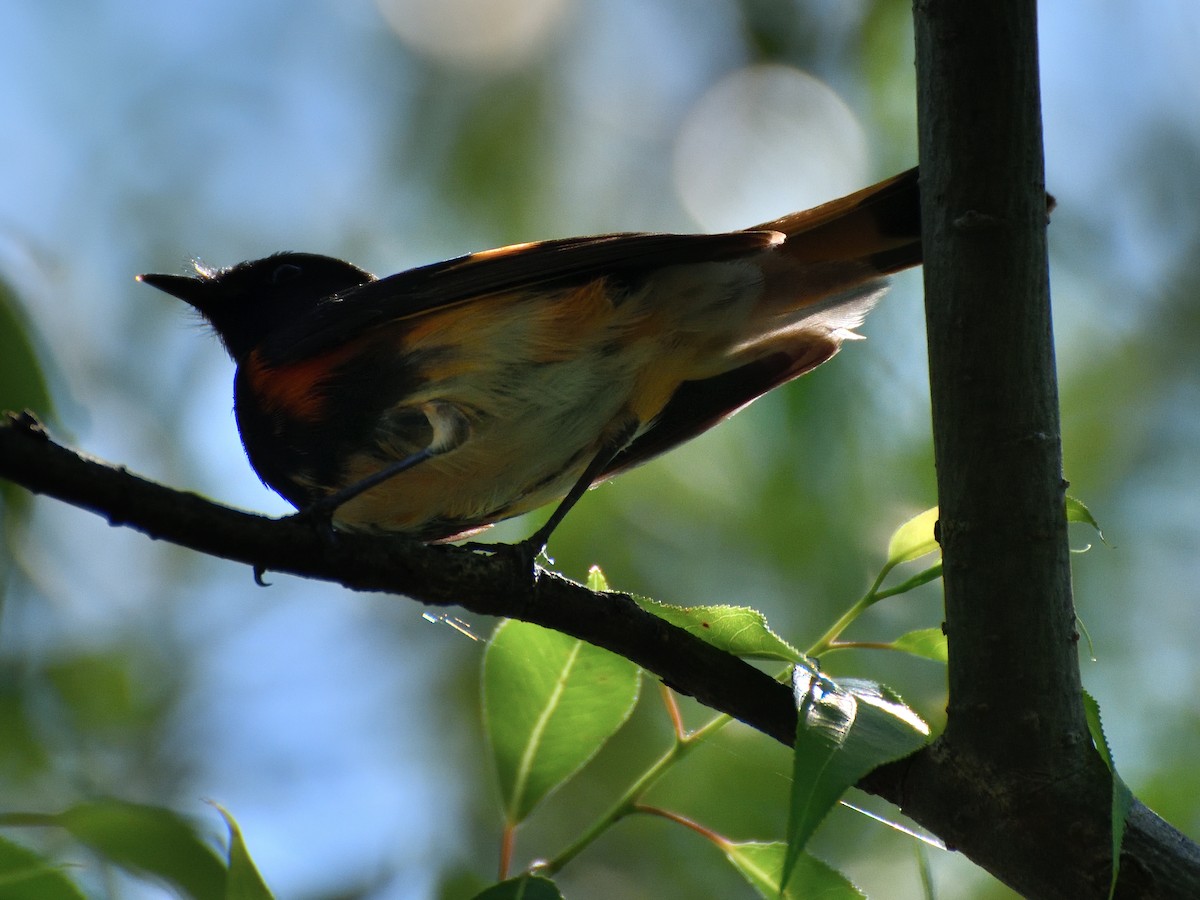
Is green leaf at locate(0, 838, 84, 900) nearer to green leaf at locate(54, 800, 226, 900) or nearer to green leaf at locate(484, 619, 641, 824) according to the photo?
green leaf at locate(54, 800, 226, 900)

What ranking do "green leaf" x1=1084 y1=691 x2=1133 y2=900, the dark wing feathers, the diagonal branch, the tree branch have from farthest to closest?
the dark wing feathers < the tree branch < the diagonal branch < "green leaf" x1=1084 y1=691 x2=1133 y2=900

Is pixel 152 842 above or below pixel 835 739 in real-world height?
below

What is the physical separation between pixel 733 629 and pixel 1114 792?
0.64 m

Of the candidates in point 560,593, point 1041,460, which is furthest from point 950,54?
point 560,593

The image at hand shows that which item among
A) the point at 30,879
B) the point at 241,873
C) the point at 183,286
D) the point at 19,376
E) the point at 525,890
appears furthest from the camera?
the point at 183,286

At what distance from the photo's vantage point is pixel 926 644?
209 centimetres

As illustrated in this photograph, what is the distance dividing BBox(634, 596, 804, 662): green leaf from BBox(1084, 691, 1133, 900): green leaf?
0.46m

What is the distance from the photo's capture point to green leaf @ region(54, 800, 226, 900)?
1.34 meters

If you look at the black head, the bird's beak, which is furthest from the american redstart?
the bird's beak

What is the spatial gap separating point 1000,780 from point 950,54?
1.19 meters

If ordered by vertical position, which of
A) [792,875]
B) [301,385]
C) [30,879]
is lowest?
[30,879]

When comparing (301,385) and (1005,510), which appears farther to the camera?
(301,385)

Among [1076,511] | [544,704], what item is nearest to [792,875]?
[544,704]

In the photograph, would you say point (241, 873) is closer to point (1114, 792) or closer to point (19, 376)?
point (19, 376)
